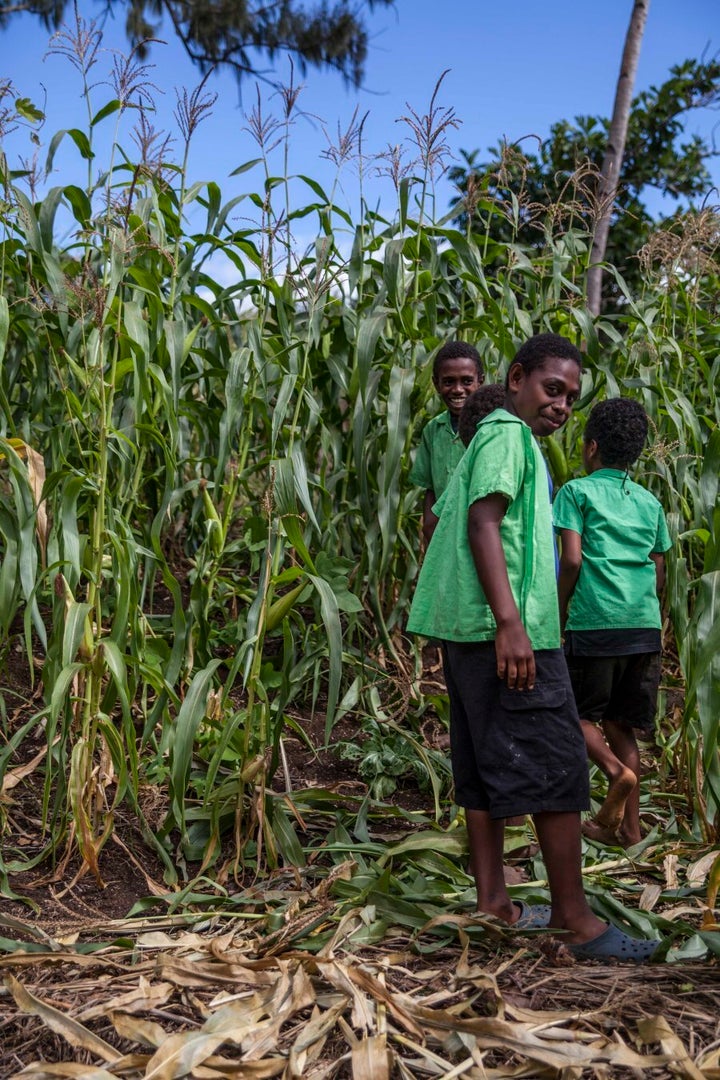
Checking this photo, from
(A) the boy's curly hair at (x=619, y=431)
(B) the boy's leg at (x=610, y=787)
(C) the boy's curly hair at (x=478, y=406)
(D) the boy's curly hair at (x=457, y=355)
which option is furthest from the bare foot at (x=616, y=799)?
(D) the boy's curly hair at (x=457, y=355)

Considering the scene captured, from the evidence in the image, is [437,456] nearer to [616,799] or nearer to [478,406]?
[478,406]

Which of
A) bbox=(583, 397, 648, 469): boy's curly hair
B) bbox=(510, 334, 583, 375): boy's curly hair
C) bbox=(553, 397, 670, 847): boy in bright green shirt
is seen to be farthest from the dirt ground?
bbox=(583, 397, 648, 469): boy's curly hair

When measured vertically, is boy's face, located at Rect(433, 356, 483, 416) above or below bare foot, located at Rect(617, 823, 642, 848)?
above

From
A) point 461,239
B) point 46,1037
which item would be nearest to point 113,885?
point 46,1037

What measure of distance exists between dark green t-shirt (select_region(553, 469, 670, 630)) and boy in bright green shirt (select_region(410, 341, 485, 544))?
1.48 feet

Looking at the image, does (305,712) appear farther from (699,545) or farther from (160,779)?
(699,545)

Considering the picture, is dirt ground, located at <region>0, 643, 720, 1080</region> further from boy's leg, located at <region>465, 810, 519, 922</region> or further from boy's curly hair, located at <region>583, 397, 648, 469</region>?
boy's curly hair, located at <region>583, 397, 648, 469</region>

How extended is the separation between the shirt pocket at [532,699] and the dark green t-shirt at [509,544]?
0.09 metres

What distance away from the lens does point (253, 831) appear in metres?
2.74

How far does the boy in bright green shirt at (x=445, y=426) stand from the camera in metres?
3.29

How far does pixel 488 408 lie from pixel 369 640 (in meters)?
1.32

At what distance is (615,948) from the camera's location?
2.10 meters

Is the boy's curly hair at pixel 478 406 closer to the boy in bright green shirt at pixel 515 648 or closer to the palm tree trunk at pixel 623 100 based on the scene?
the boy in bright green shirt at pixel 515 648

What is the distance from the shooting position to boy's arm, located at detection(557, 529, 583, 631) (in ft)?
9.63
